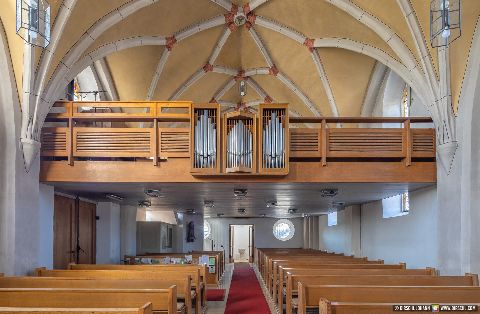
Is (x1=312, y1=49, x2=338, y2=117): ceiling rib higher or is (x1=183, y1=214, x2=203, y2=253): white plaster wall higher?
(x1=312, y1=49, x2=338, y2=117): ceiling rib

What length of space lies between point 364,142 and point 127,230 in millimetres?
8636

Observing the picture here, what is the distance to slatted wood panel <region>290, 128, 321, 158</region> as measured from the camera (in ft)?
30.3

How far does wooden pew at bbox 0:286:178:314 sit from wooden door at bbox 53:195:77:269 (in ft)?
17.5

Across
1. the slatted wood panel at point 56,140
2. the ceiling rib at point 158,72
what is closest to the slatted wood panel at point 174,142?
the slatted wood panel at point 56,140

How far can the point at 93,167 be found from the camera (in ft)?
30.0

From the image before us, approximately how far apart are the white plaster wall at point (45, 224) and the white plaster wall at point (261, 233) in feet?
68.1

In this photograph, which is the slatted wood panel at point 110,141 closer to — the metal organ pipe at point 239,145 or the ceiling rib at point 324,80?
the metal organ pipe at point 239,145

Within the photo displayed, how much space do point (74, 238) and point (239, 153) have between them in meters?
5.36

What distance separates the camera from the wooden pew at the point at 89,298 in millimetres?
5566

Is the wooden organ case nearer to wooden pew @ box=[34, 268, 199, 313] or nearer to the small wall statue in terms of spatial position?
wooden pew @ box=[34, 268, 199, 313]

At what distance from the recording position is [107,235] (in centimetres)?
1375

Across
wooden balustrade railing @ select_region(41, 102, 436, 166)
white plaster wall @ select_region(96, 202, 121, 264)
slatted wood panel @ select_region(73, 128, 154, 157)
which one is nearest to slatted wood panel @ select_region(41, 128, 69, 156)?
wooden balustrade railing @ select_region(41, 102, 436, 166)

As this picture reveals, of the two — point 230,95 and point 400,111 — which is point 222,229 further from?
point 400,111

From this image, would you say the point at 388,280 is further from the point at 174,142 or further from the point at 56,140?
the point at 56,140
